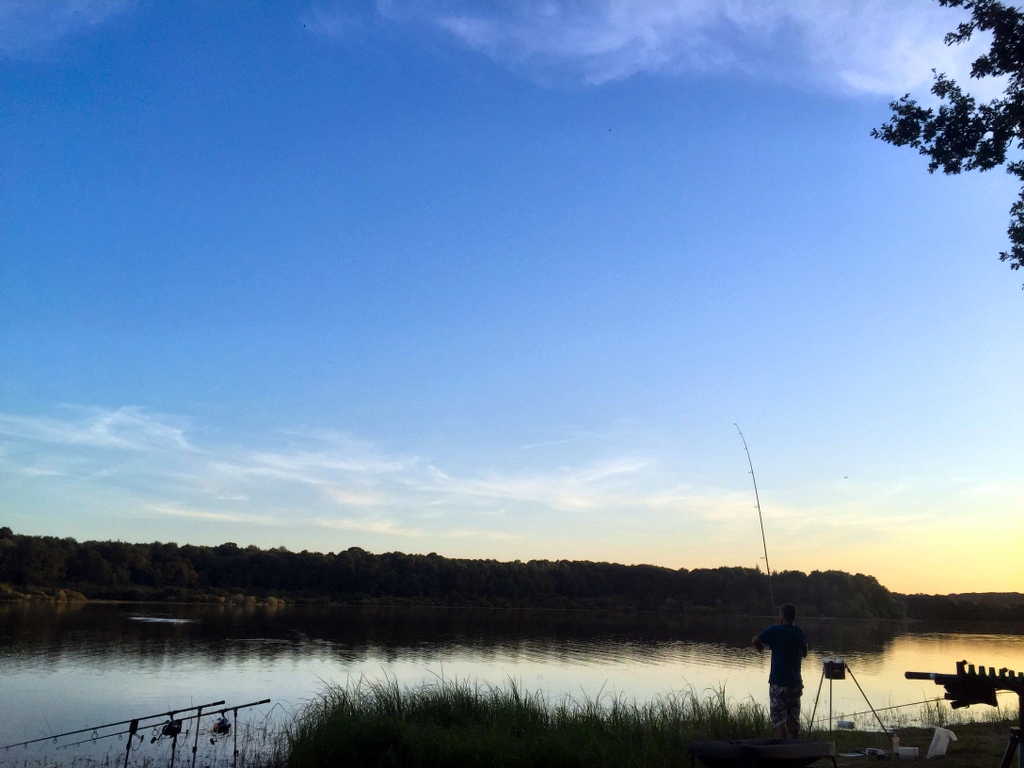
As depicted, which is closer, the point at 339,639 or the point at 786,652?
the point at 786,652

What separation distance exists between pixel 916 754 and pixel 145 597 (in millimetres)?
86702

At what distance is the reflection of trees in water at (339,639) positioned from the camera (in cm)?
3594

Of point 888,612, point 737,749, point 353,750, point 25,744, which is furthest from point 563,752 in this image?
point 888,612

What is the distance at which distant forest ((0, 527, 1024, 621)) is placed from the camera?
78500mm

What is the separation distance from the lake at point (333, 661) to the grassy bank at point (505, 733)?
18.4ft

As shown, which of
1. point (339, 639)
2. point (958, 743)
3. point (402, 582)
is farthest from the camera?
point (402, 582)

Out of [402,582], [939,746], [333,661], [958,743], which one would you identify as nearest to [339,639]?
[333,661]

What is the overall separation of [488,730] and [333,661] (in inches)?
1016

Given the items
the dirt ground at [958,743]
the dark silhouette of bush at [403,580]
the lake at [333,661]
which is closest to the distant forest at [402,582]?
the dark silhouette of bush at [403,580]

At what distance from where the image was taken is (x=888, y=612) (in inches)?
3487

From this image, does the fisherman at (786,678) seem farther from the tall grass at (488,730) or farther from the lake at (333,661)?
the lake at (333,661)

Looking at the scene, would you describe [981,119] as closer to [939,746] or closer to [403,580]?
[939,746]

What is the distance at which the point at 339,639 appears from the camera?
1764 inches

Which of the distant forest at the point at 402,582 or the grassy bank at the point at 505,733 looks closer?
the grassy bank at the point at 505,733
